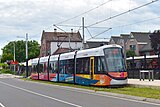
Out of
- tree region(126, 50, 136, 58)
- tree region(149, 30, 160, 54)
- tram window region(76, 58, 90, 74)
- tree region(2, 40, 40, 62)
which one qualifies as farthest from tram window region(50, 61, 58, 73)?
tree region(2, 40, 40, 62)

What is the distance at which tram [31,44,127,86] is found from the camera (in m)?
29.4

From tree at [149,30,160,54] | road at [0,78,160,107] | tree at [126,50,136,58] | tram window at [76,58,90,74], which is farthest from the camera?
tree at [126,50,136,58]

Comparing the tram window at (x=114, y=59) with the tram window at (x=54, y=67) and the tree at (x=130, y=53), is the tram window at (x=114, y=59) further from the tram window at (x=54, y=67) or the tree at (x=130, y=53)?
the tree at (x=130, y=53)

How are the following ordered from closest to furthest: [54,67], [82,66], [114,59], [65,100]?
[65,100], [114,59], [82,66], [54,67]

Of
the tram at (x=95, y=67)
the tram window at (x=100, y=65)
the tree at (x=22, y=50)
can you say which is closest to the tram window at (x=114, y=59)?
the tram at (x=95, y=67)

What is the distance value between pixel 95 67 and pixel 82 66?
3.32 meters

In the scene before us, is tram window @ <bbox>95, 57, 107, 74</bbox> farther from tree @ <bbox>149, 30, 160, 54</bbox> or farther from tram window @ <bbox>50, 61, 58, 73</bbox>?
tree @ <bbox>149, 30, 160, 54</bbox>

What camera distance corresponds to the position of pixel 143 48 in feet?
300

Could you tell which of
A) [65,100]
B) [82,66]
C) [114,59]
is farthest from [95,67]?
[65,100]

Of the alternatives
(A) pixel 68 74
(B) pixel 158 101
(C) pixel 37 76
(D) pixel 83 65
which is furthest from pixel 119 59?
(C) pixel 37 76

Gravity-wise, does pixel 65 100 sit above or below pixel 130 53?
below

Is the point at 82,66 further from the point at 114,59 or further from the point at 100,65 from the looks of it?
the point at 114,59

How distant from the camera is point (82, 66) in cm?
3397

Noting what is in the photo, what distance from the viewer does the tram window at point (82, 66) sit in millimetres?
32791
